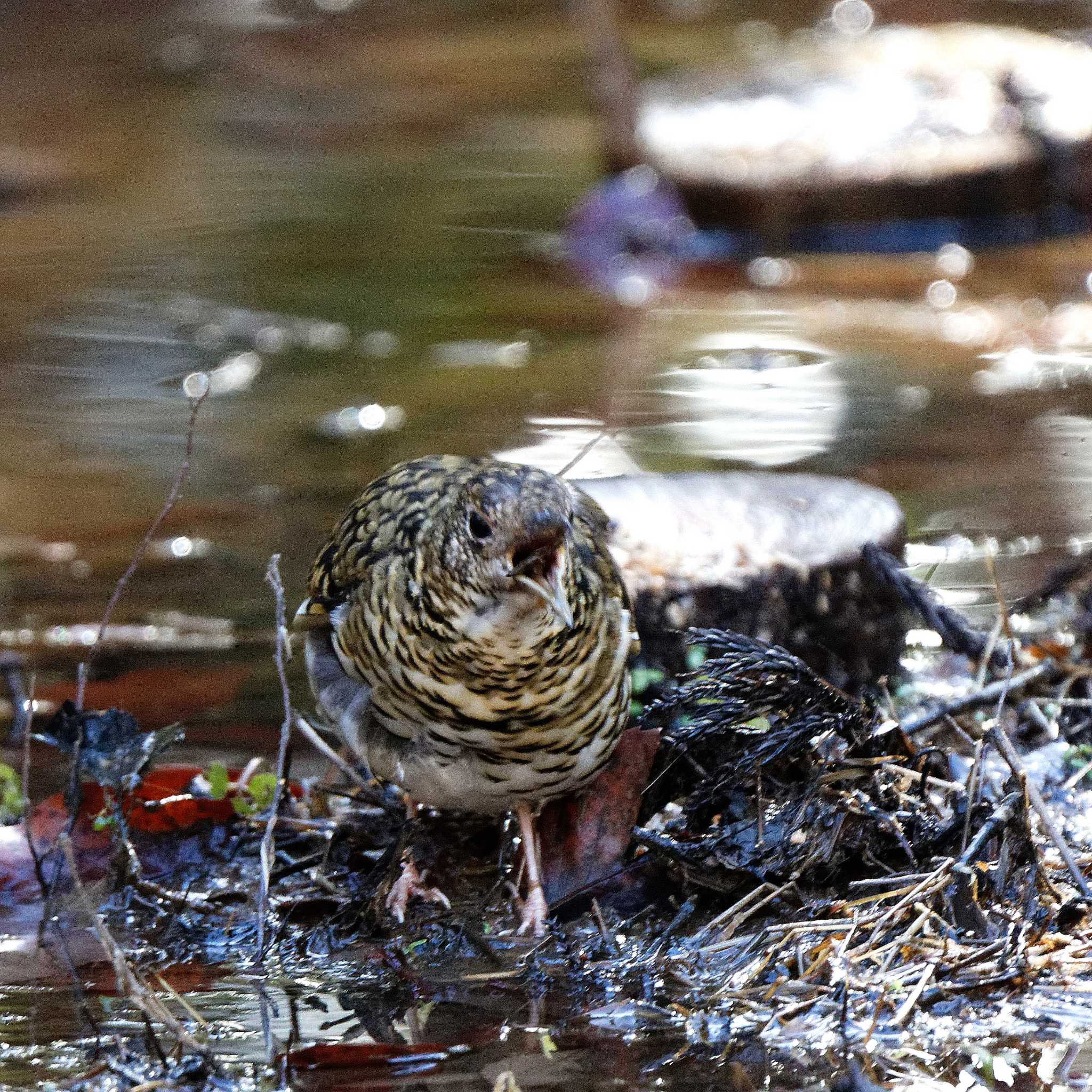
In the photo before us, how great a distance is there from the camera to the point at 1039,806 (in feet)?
10.0

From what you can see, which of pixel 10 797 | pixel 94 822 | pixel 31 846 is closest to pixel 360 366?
pixel 10 797

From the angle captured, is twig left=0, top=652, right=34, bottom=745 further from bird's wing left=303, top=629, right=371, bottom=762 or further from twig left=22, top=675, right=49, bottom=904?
bird's wing left=303, top=629, right=371, bottom=762

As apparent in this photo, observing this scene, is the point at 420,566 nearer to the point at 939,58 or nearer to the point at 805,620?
the point at 805,620

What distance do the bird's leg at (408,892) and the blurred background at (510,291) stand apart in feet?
3.36

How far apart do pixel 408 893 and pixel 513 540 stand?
36.6 inches

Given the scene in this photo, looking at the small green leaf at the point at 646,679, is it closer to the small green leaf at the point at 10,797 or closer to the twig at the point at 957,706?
the twig at the point at 957,706

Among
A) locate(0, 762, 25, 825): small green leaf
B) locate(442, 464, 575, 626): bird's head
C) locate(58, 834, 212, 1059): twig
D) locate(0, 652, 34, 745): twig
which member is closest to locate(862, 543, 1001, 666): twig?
locate(442, 464, 575, 626): bird's head

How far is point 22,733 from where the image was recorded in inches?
177

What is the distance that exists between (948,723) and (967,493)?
2.19 meters

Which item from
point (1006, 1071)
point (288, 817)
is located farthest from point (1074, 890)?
point (288, 817)

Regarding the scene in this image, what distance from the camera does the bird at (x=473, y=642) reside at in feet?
9.45

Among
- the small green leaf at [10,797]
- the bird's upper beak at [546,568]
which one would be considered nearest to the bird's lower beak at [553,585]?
the bird's upper beak at [546,568]

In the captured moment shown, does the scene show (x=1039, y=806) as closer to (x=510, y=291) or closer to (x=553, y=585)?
(x=553, y=585)

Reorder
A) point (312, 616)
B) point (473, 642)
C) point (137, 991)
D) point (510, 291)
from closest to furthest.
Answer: point (137, 991) < point (473, 642) < point (312, 616) < point (510, 291)
